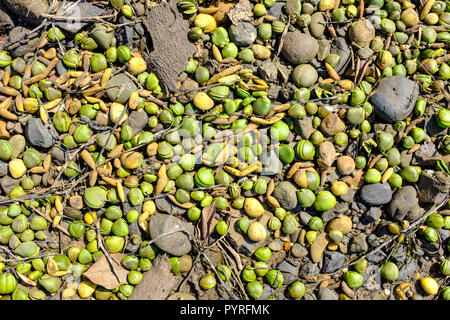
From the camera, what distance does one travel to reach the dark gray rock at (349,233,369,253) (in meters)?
2.53

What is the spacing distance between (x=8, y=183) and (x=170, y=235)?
3.74 ft

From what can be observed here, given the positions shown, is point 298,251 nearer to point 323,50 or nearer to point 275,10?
point 323,50

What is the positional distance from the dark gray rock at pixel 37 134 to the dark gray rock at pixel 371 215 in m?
2.21

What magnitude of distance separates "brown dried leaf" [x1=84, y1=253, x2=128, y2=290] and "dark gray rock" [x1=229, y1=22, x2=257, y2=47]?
5.61 feet

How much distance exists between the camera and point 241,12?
255 cm

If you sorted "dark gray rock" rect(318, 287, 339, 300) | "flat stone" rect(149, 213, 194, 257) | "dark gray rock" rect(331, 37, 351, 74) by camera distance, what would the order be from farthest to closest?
"dark gray rock" rect(331, 37, 351, 74)
"dark gray rock" rect(318, 287, 339, 300)
"flat stone" rect(149, 213, 194, 257)

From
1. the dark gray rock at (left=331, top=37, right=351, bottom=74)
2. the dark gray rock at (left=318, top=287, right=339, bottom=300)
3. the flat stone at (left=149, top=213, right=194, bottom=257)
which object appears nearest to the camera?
the flat stone at (left=149, top=213, right=194, bottom=257)

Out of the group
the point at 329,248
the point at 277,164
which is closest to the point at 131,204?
the point at 277,164

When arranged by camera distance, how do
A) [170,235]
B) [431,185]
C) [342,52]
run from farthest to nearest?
[342,52], [431,185], [170,235]

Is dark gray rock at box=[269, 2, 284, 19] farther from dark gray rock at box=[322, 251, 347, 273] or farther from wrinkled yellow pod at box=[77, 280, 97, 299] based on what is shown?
wrinkled yellow pod at box=[77, 280, 97, 299]

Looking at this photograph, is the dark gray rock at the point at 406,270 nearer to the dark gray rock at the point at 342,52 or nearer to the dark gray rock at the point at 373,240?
the dark gray rock at the point at 373,240

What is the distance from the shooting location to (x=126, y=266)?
2.45m

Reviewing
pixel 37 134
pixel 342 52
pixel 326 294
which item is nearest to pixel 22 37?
pixel 37 134

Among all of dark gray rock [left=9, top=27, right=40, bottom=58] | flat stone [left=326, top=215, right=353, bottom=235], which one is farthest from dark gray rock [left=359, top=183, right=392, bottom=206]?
dark gray rock [left=9, top=27, right=40, bottom=58]
